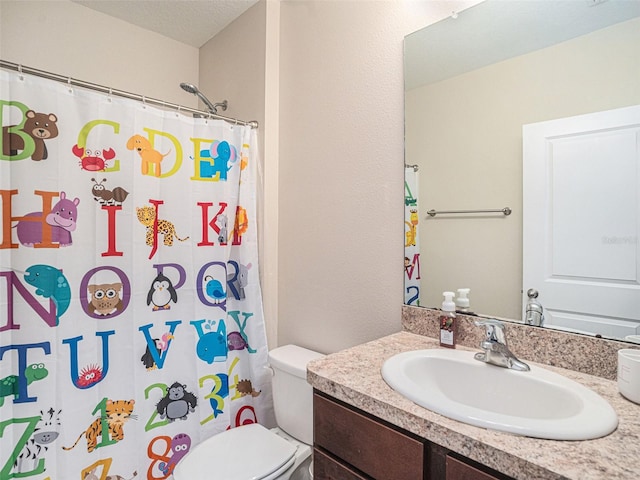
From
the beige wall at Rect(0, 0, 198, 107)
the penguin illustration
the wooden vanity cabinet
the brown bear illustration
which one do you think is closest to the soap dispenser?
the wooden vanity cabinet

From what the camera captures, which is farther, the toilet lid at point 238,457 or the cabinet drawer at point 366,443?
the toilet lid at point 238,457

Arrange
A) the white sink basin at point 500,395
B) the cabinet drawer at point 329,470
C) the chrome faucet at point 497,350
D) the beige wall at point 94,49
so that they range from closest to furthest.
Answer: the white sink basin at point 500,395 → the cabinet drawer at point 329,470 → the chrome faucet at point 497,350 → the beige wall at point 94,49

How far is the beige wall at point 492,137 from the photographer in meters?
0.97

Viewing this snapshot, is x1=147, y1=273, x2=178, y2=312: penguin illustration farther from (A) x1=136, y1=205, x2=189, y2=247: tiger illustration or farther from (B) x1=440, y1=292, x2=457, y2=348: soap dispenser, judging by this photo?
(B) x1=440, y1=292, x2=457, y2=348: soap dispenser

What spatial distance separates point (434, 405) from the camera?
745 millimetres

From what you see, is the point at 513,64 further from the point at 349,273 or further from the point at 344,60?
the point at 349,273

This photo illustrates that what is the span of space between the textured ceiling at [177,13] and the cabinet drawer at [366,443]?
208cm

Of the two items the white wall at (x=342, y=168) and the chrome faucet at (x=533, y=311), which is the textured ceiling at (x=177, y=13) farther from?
the chrome faucet at (x=533, y=311)

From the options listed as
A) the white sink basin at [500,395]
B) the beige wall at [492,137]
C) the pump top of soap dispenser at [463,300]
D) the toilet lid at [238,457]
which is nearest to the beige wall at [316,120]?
the beige wall at [492,137]

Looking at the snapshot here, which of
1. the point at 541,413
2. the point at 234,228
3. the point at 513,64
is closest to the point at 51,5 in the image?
the point at 234,228

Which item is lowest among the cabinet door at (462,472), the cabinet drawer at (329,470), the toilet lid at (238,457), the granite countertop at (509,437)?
the toilet lid at (238,457)

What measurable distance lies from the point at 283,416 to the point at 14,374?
3.35ft

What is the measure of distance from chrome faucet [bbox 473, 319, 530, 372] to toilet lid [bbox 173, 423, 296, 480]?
2.76 feet

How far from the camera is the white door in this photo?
93cm
